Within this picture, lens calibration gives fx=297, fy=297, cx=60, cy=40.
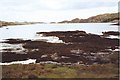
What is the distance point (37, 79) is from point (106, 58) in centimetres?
1371

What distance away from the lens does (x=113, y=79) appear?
85.5 feet

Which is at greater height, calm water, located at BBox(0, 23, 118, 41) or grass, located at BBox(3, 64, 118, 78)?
calm water, located at BBox(0, 23, 118, 41)

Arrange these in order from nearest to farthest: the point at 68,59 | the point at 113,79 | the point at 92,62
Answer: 1. the point at 113,79
2. the point at 92,62
3. the point at 68,59

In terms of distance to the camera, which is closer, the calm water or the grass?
the grass

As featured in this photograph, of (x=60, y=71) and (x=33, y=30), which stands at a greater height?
(x=33, y=30)

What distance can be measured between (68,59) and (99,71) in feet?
32.7

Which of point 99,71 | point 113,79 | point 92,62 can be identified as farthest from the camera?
point 92,62

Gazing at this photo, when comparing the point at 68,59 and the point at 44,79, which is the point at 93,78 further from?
the point at 68,59

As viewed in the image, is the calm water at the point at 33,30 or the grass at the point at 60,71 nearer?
the grass at the point at 60,71

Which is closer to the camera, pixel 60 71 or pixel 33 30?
pixel 60 71

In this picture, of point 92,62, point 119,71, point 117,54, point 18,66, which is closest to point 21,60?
point 18,66

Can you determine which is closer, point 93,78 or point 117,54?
point 93,78

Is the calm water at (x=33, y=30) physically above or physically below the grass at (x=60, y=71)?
above

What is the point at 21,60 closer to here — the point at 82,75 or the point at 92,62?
the point at 92,62
